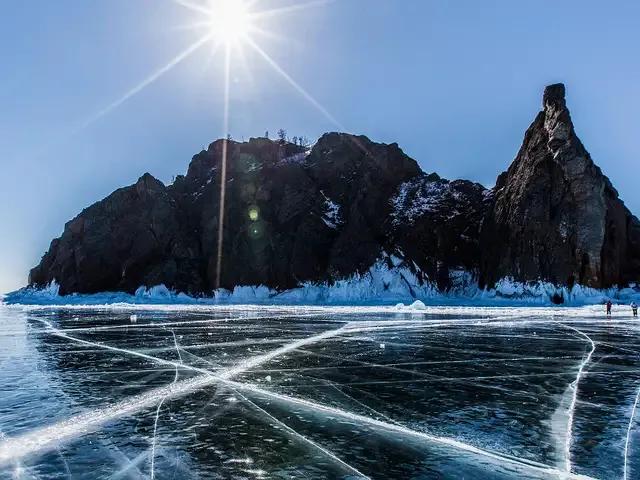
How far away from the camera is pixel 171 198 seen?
107062 mm

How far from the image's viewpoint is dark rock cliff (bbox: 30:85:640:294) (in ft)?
237

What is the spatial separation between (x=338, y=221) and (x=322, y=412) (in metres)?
91.0

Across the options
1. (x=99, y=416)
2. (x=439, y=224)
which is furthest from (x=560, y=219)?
(x=99, y=416)

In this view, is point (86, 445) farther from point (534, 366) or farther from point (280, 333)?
point (280, 333)

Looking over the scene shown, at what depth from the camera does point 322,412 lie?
28.3 ft

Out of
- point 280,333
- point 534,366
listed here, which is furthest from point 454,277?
point 534,366

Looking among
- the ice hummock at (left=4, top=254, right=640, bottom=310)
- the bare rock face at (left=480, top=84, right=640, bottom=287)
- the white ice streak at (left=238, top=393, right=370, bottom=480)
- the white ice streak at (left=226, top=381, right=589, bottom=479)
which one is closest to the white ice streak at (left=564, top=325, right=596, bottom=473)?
the white ice streak at (left=226, top=381, right=589, bottom=479)

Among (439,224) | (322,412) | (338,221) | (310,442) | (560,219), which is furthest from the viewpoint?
(338,221)

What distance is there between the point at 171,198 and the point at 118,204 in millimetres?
11077

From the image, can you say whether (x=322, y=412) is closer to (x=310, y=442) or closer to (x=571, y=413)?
(x=310, y=442)

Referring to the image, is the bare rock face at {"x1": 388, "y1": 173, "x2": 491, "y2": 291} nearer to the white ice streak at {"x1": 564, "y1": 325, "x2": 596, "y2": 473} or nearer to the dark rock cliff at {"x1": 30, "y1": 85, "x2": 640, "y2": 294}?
the dark rock cliff at {"x1": 30, "y1": 85, "x2": 640, "y2": 294}

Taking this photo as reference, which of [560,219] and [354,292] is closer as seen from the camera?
[560,219]

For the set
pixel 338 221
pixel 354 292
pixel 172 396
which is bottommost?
pixel 172 396

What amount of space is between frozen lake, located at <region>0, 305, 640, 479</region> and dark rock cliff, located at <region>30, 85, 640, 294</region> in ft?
201
